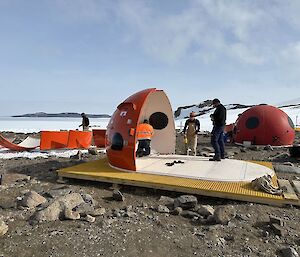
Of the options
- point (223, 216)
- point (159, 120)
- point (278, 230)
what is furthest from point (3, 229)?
point (159, 120)

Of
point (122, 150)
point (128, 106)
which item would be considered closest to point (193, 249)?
point (122, 150)

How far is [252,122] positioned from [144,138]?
9.41m

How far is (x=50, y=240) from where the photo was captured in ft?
13.8

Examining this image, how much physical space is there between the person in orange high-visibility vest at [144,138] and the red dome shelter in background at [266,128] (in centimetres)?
870

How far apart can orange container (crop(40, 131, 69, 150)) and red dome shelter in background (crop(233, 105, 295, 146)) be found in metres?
10.1

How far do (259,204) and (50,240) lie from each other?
13.3 feet

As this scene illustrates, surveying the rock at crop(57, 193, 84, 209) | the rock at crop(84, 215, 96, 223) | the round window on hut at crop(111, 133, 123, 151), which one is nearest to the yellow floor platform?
the round window on hut at crop(111, 133, 123, 151)

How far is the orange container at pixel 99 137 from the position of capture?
51.4ft

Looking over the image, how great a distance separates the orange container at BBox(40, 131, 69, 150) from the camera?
48.4ft

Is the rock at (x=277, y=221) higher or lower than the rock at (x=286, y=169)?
lower

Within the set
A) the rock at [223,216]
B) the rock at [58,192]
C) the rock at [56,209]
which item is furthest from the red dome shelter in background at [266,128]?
the rock at [56,209]

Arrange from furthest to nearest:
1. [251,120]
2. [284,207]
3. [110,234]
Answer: [251,120] < [284,207] < [110,234]

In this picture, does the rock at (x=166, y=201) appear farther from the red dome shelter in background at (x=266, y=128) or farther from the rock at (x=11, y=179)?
the red dome shelter in background at (x=266, y=128)

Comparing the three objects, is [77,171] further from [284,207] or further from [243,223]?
[284,207]
